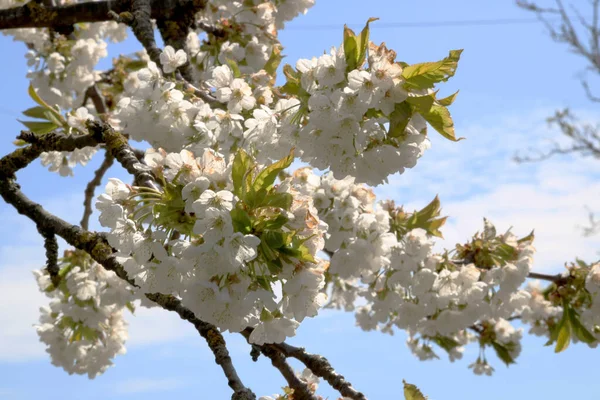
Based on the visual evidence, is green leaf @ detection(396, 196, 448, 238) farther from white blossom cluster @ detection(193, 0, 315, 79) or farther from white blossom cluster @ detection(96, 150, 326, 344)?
white blossom cluster @ detection(96, 150, 326, 344)

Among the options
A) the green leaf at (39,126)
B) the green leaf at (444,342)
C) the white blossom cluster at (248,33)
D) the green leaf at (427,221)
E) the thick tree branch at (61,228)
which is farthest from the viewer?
the green leaf at (444,342)

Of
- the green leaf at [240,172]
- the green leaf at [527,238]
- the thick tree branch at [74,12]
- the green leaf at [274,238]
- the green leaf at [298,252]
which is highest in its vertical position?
the thick tree branch at [74,12]

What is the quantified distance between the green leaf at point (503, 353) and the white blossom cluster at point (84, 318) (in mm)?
2231

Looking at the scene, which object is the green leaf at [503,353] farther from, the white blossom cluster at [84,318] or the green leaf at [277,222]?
the green leaf at [277,222]

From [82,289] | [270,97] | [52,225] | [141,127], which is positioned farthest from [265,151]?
[82,289]

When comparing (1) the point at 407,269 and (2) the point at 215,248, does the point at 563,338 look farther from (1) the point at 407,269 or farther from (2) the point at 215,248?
(2) the point at 215,248

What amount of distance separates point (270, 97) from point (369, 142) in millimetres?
588

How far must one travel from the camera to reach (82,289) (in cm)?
287

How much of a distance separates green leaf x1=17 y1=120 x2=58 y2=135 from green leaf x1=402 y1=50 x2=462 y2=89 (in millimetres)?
1703

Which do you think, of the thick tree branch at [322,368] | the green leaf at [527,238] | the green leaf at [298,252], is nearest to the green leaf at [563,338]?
the green leaf at [527,238]

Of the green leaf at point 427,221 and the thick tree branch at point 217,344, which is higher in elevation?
the green leaf at point 427,221

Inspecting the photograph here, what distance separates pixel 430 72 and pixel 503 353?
2.93 m

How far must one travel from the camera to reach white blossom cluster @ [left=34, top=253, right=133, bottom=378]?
285cm

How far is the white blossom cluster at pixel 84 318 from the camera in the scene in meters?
2.85
